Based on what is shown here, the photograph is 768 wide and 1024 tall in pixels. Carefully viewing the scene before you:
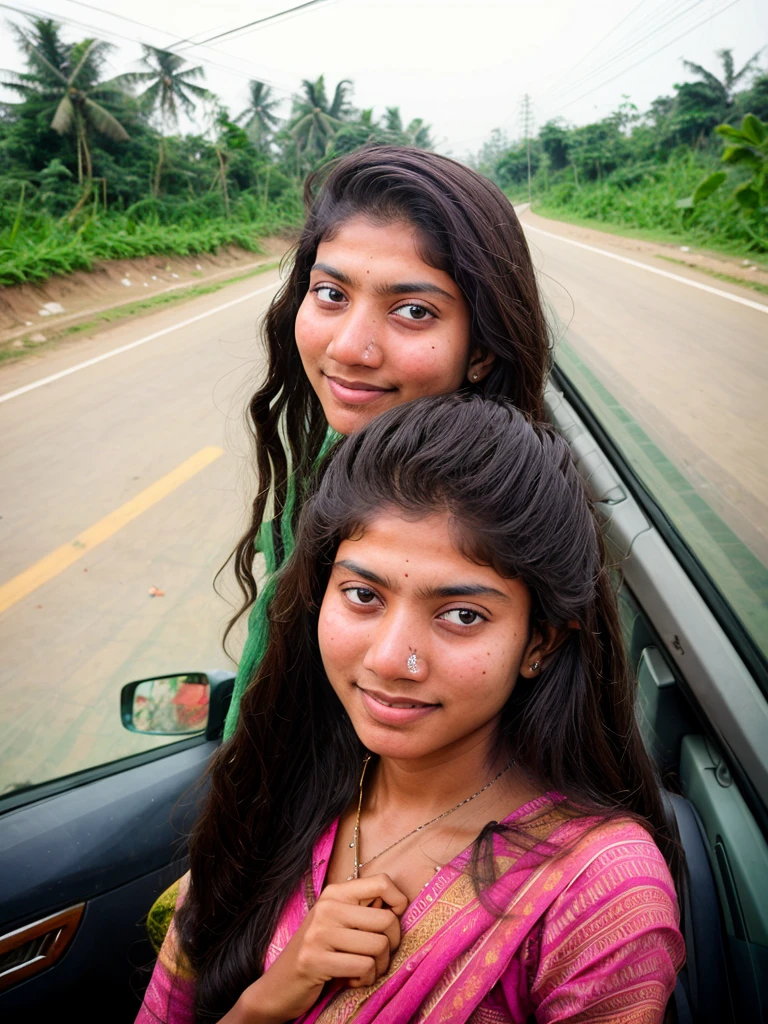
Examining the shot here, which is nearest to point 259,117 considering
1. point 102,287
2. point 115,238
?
point 115,238

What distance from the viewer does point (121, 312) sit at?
22.4 feet

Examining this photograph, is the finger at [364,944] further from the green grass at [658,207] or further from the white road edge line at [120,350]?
the white road edge line at [120,350]

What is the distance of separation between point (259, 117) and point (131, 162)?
6097mm

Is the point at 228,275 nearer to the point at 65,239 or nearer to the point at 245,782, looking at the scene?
the point at 65,239

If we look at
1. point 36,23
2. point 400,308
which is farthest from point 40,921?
point 36,23

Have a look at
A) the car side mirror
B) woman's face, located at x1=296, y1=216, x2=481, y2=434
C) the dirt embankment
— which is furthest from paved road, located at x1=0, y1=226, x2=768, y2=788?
the dirt embankment

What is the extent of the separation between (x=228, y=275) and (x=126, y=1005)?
12.5 meters

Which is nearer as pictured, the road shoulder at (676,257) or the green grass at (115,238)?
the road shoulder at (676,257)

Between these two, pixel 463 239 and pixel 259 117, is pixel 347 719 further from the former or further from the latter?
pixel 259 117

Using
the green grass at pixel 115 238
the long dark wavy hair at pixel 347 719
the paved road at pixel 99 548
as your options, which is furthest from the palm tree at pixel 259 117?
the long dark wavy hair at pixel 347 719

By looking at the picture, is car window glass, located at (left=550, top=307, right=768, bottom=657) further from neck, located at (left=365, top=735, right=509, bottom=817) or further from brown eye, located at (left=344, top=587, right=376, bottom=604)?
brown eye, located at (left=344, top=587, right=376, bottom=604)

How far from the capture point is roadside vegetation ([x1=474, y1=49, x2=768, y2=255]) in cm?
125

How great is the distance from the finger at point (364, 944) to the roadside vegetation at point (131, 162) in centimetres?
360

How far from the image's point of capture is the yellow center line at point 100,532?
202 cm
